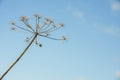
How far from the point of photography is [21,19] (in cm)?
871

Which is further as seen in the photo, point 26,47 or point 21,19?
point 21,19

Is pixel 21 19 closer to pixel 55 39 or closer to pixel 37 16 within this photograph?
pixel 37 16

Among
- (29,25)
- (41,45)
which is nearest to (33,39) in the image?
(41,45)

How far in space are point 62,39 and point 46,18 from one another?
1049 millimetres

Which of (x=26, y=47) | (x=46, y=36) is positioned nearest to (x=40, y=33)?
(x=46, y=36)

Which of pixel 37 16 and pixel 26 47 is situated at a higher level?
pixel 37 16

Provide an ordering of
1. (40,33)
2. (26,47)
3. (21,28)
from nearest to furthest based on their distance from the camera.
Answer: (26,47) → (40,33) → (21,28)

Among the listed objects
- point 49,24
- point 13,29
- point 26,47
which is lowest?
point 26,47

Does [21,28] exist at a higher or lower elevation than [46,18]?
lower

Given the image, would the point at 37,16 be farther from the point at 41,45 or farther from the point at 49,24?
the point at 41,45

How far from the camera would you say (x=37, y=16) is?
9.02 m

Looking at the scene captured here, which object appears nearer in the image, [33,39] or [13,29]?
[33,39]

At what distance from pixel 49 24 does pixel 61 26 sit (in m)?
0.49

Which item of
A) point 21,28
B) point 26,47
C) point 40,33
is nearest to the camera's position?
point 26,47
